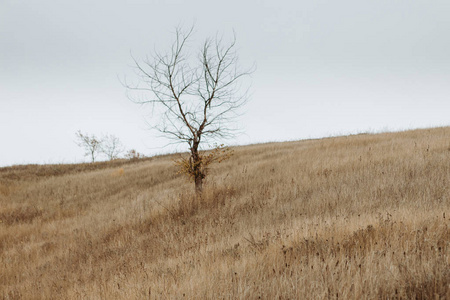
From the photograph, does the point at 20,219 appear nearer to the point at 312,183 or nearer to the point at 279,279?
the point at 312,183

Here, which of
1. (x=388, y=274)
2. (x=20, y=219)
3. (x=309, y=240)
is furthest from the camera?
(x=20, y=219)

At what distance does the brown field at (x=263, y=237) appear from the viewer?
265cm

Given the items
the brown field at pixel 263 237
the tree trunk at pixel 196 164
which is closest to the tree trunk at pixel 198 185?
the tree trunk at pixel 196 164

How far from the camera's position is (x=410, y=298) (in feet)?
7.41

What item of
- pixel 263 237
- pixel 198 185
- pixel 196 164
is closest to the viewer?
pixel 263 237

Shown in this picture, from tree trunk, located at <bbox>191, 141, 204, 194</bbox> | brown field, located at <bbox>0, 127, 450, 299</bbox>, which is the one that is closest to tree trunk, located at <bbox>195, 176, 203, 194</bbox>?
tree trunk, located at <bbox>191, 141, 204, 194</bbox>

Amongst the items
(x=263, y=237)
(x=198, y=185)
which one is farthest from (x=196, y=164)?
(x=263, y=237)

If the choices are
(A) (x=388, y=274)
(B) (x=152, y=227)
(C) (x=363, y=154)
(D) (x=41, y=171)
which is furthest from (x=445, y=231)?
(D) (x=41, y=171)

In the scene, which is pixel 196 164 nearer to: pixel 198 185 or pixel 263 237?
pixel 198 185

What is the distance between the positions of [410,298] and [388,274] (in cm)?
26

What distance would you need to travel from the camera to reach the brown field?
104 inches

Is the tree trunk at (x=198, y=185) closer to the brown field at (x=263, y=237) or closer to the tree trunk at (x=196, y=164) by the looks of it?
the tree trunk at (x=196, y=164)

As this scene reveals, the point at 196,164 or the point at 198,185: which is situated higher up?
the point at 196,164

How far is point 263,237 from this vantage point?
408 cm
